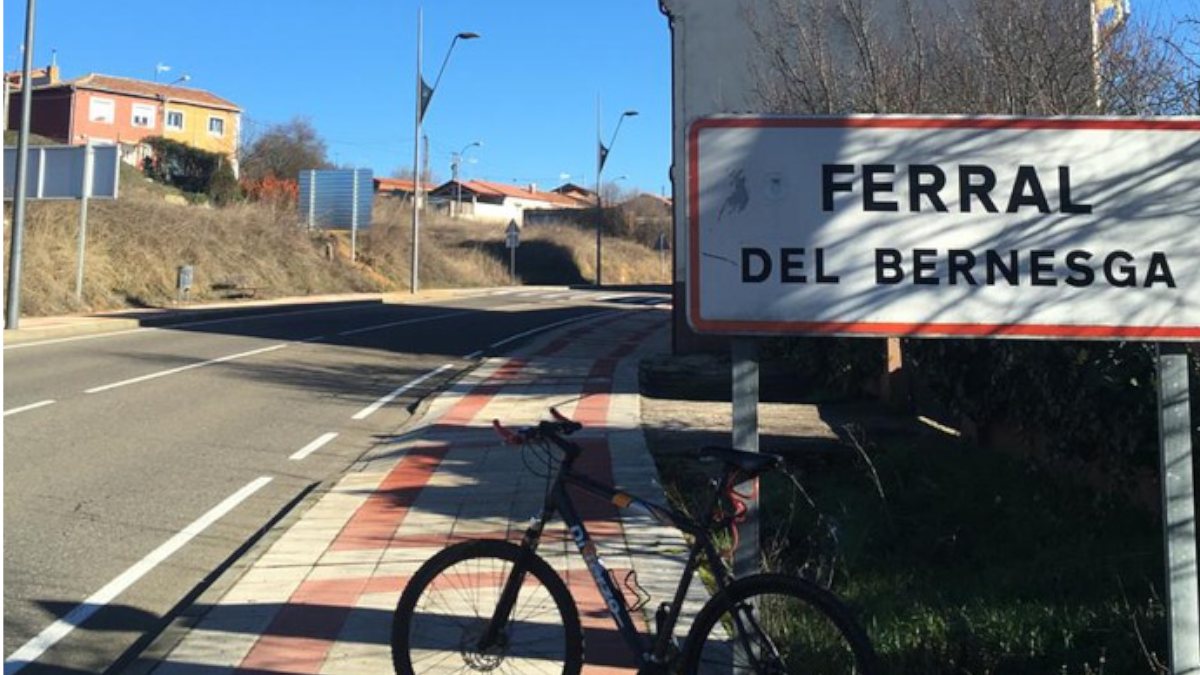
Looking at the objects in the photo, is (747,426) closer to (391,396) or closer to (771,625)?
(771,625)

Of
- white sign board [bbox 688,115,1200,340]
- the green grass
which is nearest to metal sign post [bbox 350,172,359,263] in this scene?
the green grass

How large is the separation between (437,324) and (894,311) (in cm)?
2199

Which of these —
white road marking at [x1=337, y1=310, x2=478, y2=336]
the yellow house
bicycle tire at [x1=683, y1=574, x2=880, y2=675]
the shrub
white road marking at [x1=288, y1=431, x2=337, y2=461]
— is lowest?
bicycle tire at [x1=683, y1=574, x2=880, y2=675]

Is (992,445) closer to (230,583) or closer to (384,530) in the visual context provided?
(384,530)

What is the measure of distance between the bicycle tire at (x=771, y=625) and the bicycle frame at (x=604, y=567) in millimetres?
87

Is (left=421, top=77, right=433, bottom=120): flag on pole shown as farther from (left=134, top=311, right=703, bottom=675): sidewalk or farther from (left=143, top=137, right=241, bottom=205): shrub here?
(left=134, top=311, right=703, bottom=675): sidewalk

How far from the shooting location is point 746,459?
129 inches

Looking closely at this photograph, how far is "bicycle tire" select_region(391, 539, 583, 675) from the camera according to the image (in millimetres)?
3590

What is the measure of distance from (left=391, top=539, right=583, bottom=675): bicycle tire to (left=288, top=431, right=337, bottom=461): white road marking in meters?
5.83

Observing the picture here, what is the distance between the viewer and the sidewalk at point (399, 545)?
4.39m

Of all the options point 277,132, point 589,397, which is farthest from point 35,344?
point 277,132

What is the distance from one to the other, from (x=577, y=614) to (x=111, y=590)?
318cm

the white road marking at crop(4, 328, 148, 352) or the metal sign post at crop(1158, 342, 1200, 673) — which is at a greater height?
the white road marking at crop(4, 328, 148, 352)

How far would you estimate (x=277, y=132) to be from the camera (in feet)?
206
